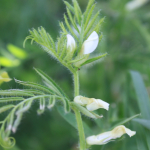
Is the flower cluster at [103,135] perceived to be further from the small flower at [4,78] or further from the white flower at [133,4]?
the white flower at [133,4]

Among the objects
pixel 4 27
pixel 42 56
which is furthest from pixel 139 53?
pixel 4 27

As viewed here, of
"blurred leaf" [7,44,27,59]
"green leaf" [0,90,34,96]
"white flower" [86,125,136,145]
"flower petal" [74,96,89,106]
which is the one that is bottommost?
"white flower" [86,125,136,145]

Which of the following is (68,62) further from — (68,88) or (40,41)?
(68,88)

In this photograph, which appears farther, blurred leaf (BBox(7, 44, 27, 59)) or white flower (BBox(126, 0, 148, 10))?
white flower (BBox(126, 0, 148, 10))

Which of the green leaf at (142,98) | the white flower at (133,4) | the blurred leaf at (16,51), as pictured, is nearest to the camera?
the green leaf at (142,98)

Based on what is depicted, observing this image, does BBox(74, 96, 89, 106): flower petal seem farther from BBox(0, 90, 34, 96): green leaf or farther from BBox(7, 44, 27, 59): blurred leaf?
BBox(7, 44, 27, 59): blurred leaf

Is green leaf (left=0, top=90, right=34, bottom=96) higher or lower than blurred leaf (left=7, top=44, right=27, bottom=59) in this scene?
lower

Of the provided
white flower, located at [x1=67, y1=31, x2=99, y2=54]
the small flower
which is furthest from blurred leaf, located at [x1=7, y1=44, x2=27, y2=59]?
white flower, located at [x1=67, y1=31, x2=99, y2=54]

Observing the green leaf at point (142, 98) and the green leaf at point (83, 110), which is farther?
the green leaf at point (142, 98)

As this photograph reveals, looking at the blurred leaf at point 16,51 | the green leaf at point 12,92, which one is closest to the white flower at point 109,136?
the green leaf at point 12,92
